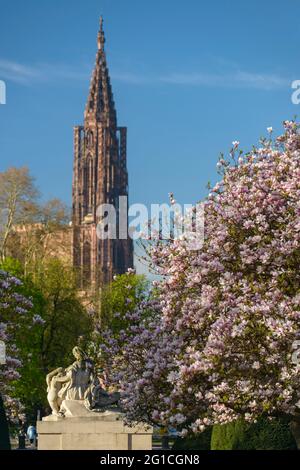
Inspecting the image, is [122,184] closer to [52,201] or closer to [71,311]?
[52,201]

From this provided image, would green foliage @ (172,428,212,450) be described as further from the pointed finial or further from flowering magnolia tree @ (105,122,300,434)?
the pointed finial

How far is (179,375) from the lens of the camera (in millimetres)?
22922

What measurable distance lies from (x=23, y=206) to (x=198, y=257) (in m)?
58.5

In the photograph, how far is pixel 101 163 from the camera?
7224 inches

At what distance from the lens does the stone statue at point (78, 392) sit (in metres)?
33.5

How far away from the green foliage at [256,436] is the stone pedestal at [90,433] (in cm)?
225

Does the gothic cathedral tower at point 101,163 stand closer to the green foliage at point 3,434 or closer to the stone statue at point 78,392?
the green foliage at point 3,434

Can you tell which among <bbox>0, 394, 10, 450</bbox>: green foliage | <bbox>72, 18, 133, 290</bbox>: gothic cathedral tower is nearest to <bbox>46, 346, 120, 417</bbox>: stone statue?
<bbox>0, 394, 10, 450</bbox>: green foliage

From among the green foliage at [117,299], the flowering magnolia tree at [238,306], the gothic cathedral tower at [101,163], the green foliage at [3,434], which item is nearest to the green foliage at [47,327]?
the green foliage at [117,299]

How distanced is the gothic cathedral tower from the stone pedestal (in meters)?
135

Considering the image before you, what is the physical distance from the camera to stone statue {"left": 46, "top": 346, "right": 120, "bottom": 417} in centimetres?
3350

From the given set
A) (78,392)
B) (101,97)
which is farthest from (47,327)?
(101,97)

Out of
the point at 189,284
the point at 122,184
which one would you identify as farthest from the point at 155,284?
the point at 122,184
